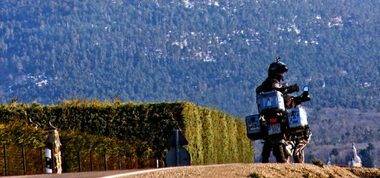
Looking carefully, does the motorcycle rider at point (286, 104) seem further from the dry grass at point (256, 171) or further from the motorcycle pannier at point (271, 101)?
the dry grass at point (256, 171)

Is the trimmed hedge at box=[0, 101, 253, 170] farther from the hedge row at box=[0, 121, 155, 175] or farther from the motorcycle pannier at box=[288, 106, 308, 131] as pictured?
the motorcycle pannier at box=[288, 106, 308, 131]

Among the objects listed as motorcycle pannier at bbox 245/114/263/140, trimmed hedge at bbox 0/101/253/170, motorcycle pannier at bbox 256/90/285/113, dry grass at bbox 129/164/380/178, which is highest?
trimmed hedge at bbox 0/101/253/170

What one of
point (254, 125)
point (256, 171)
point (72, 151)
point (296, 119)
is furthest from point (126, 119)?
point (256, 171)

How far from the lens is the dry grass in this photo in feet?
64.7

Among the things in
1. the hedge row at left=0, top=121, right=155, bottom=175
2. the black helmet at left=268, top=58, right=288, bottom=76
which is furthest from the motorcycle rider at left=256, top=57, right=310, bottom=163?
the hedge row at left=0, top=121, right=155, bottom=175

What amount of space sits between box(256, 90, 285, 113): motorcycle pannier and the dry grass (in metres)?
1.62

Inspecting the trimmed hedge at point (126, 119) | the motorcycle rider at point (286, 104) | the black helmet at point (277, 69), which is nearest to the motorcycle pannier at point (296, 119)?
the motorcycle rider at point (286, 104)

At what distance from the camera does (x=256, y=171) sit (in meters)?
20.9

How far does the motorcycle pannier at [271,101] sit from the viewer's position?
84.6ft

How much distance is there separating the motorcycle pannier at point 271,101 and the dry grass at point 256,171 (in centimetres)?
162

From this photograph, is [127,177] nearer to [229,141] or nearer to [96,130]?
[96,130]

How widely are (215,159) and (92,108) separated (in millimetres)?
6353

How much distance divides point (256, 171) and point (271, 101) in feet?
16.6

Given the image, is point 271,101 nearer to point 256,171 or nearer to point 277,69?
point 277,69
